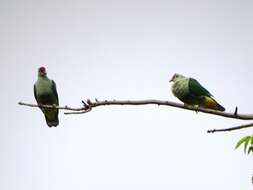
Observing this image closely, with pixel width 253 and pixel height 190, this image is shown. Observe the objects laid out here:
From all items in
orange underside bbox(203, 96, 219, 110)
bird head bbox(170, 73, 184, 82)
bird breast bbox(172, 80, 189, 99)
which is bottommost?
orange underside bbox(203, 96, 219, 110)

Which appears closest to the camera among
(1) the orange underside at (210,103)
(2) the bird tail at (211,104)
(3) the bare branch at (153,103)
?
(3) the bare branch at (153,103)

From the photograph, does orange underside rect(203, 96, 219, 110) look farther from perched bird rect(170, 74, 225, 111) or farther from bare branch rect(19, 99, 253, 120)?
bare branch rect(19, 99, 253, 120)

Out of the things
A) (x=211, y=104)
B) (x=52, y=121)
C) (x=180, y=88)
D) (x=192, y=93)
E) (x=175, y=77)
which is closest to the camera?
(x=211, y=104)

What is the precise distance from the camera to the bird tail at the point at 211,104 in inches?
281

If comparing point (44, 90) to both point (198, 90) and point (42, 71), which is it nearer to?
point (42, 71)

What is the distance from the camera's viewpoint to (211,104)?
24.6 feet

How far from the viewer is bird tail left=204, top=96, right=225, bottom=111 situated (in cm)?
713

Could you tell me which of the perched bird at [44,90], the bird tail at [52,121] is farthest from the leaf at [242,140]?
the bird tail at [52,121]

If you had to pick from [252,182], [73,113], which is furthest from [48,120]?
[252,182]

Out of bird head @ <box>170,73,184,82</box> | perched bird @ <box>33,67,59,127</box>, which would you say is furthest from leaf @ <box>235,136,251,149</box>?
perched bird @ <box>33,67,59,127</box>

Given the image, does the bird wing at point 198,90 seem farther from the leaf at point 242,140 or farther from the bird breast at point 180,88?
the leaf at point 242,140

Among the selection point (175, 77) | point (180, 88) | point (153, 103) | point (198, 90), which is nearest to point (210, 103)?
point (198, 90)

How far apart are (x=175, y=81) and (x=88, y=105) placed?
3804mm

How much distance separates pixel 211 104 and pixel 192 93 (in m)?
0.43
